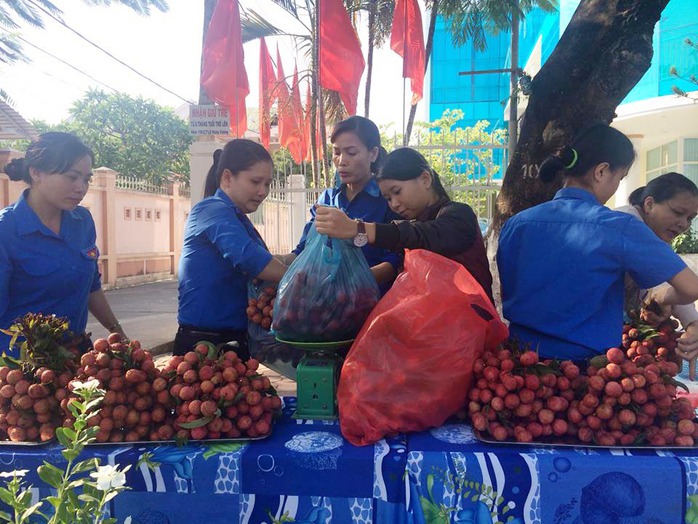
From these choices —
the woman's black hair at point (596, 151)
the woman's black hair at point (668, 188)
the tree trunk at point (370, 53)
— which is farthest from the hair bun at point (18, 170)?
the tree trunk at point (370, 53)

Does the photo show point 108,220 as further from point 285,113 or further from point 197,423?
point 197,423

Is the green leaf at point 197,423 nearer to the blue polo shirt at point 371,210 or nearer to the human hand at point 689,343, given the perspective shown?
the blue polo shirt at point 371,210

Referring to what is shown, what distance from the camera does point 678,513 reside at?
123cm

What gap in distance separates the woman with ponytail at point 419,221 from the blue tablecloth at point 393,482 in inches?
21.5

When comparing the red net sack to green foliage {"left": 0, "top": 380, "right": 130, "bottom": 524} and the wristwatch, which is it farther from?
green foliage {"left": 0, "top": 380, "right": 130, "bottom": 524}

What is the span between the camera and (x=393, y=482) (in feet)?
4.24

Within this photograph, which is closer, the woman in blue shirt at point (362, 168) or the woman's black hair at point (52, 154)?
the woman's black hair at point (52, 154)

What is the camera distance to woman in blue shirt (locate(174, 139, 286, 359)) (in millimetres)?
1848

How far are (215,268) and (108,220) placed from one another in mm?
10868

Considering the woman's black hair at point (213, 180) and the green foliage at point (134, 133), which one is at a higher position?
the green foliage at point (134, 133)

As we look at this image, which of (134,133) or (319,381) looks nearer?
(319,381)

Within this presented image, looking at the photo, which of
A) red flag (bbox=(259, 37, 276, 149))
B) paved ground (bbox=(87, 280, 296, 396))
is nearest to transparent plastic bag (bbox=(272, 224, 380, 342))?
Result: paved ground (bbox=(87, 280, 296, 396))

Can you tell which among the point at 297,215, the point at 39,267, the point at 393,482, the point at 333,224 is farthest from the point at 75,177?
the point at 297,215

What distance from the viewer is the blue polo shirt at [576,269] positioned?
1410 millimetres
